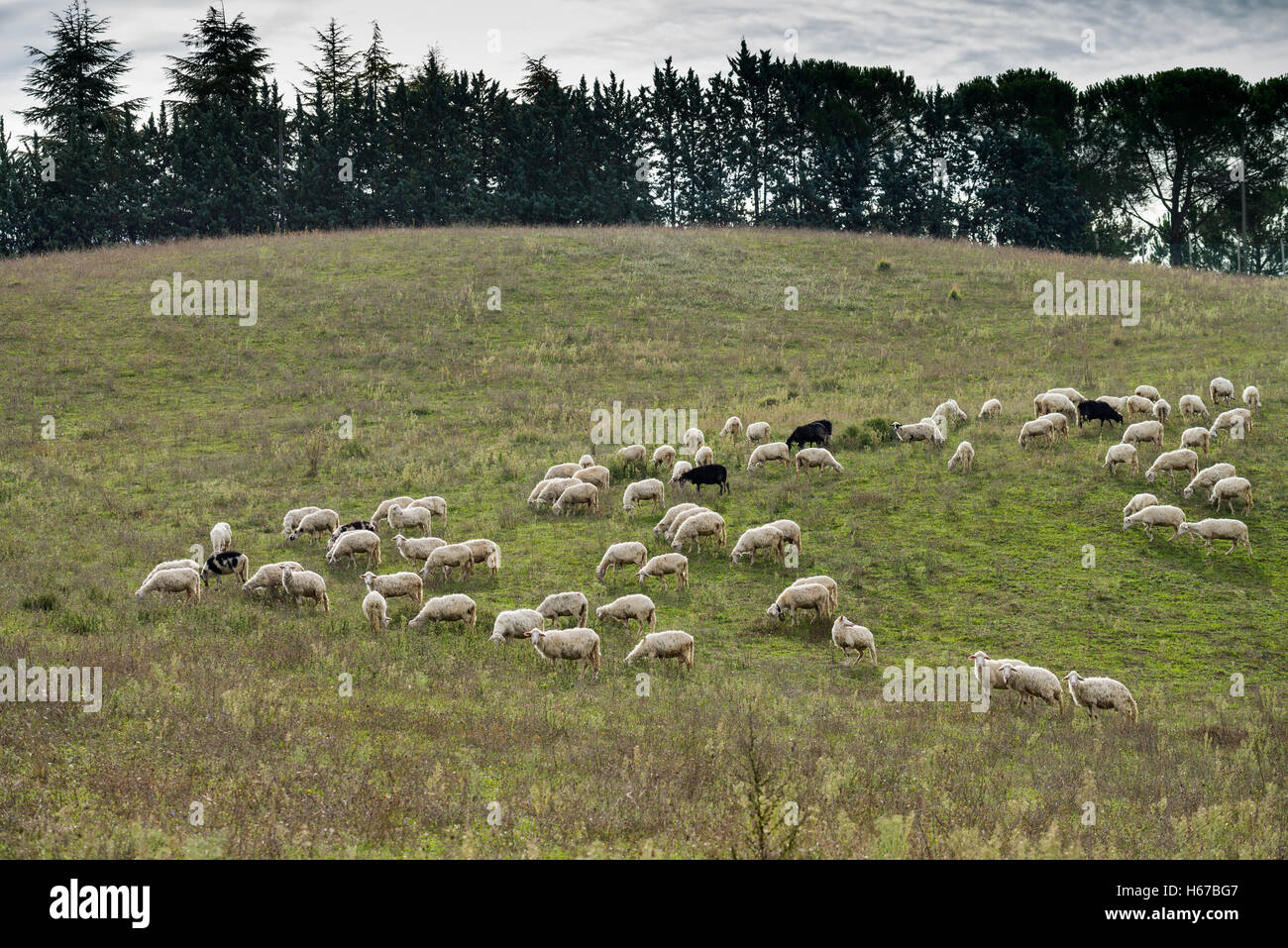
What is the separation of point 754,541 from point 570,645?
21.9ft

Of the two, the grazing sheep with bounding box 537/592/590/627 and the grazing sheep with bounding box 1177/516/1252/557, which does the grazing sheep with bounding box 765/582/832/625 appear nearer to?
the grazing sheep with bounding box 537/592/590/627

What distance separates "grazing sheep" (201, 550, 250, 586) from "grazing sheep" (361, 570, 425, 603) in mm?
2982

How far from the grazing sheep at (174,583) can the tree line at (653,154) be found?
58.5m

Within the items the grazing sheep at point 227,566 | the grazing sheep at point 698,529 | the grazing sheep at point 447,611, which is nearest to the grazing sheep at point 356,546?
the grazing sheep at point 227,566

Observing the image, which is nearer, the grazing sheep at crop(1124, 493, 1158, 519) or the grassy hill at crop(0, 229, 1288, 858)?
the grassy hill at crop(0, 229, 1288, 858)

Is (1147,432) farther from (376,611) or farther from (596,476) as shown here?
(376,611)

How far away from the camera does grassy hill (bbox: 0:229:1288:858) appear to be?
9.49m

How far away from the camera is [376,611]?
16.8 meters

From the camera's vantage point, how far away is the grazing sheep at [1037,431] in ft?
88.3

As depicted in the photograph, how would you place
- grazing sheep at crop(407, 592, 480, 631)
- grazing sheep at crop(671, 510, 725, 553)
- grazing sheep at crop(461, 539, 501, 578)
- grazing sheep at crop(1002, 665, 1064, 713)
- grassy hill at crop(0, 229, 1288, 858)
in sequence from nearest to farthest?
grassy hill at crop(0, 229, 1288, 858) → grazing sheep at crop(1002, 665, 1064, 713) → grazing sheep at crop(407, 592, 480, 631) → grazing sheep at crop(461, 539, 501, 578) → grazing sheep at crop(671, 510, 725, 553)

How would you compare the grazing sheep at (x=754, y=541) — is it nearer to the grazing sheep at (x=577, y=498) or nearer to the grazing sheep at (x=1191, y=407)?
the grazing sheep at (x=577, y=498)

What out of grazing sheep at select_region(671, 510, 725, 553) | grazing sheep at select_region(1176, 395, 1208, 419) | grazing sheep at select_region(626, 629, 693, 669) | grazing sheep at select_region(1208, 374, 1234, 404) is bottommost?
grazing sheep at select_region(626, 629, 693, 669)

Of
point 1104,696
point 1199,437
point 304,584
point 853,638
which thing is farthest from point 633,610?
point 1199,437

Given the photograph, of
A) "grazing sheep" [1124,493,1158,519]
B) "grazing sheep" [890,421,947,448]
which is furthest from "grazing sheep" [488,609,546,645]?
"grazing sheep" [890,421,947,448]
